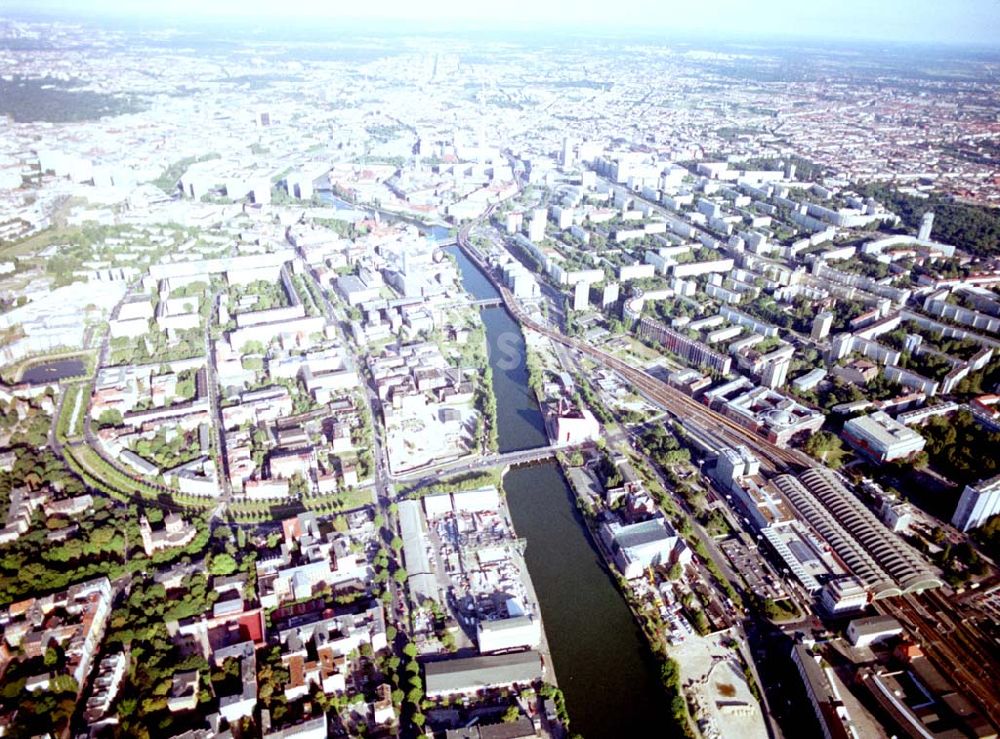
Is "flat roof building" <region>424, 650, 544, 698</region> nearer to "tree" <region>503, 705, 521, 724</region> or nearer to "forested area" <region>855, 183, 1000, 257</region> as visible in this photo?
"tree" <region>503, 705, 521, 724</region>

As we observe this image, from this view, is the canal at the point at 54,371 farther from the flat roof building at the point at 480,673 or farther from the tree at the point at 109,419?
the flat roof building at the point at 480,673

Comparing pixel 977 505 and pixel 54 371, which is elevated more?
pixel 977 505

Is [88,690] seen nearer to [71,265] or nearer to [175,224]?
[71,265]

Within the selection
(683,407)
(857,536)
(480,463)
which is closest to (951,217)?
(683,407)

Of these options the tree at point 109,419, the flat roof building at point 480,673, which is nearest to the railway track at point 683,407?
the flat roof building at point 480,673

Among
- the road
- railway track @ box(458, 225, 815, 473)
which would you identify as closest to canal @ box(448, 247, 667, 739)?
the road

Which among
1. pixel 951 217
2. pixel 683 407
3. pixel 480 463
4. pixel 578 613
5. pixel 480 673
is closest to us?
pixel 480 673

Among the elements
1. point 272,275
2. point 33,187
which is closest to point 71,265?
point 272,275

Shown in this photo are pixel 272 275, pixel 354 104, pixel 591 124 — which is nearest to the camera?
pixel 272 275

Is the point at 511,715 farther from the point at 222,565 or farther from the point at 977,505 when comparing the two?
the point at 977,505
